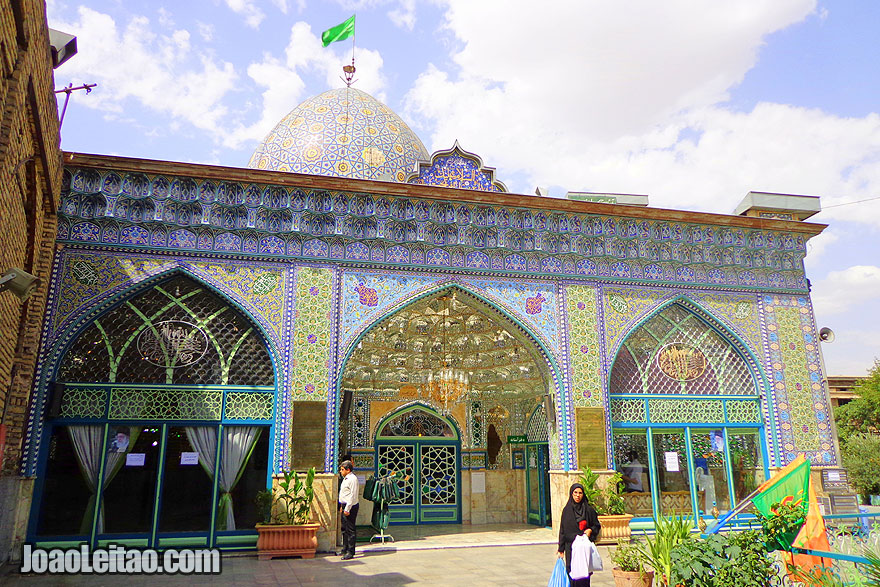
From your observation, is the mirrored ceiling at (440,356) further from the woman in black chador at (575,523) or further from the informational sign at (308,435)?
the woman in black chador at (575,523)

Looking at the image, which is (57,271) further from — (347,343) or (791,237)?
(791,237)

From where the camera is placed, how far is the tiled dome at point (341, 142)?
12180 millimetres

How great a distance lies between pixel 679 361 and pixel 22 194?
953 centimetres

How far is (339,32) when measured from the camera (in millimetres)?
12656

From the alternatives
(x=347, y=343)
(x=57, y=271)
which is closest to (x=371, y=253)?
(x=347, y=343)

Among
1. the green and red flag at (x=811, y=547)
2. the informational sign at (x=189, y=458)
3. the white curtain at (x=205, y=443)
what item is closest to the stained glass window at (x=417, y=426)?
the white curtain at (x=205, y=443)

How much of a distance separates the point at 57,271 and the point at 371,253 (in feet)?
13.8

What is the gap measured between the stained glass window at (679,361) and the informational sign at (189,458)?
6.36 meters

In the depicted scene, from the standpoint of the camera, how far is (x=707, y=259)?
11.1m

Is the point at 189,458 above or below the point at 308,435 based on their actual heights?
below

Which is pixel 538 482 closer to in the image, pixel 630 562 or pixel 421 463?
pixel 421 463

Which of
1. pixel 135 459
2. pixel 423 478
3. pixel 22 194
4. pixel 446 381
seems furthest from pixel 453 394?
pixel 22 194

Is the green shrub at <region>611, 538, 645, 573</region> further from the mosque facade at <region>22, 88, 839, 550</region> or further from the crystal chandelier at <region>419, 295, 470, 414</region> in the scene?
the crystal chandelier at <region>419, 295, 470, 414</region>

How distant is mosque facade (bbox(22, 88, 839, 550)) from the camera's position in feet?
28.8
